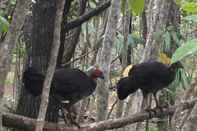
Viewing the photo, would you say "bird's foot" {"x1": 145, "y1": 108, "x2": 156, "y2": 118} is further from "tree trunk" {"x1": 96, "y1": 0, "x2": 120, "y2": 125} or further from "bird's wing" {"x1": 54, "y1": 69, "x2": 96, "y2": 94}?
"bird's wing" {"x1": 54, "y1": 69, "x2": 96, "y2": 94}

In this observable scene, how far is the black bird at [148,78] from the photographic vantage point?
3.24 metres

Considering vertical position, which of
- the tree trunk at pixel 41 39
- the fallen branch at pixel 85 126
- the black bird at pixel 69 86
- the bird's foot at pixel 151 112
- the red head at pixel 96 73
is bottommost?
the fallen branch at pixel 85 126

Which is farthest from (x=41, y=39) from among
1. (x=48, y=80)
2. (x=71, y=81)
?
(x=48, y=80)

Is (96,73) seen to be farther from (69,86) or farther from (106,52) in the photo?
A: (69,86)

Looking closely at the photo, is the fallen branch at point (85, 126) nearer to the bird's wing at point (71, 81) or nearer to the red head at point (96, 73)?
the bird's wing at point (71, 81)

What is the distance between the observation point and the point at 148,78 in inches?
129

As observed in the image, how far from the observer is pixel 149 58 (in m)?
3.47

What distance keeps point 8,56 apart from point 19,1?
0.18 m

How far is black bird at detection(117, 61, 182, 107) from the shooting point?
324 cm

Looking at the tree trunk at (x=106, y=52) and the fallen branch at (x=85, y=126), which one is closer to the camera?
the fallen branch at (x=85, y=126)


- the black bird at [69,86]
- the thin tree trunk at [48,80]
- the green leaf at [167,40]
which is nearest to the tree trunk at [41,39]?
the black bird at [69,86]

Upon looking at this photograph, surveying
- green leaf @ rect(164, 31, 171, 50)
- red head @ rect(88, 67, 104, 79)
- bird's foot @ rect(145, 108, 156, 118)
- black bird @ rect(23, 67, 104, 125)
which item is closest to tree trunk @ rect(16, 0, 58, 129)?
black bird @ rect(23, 67, 104, 125)

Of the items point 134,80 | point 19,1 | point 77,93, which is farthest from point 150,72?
point 19,1

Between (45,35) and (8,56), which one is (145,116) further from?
(8,56)
